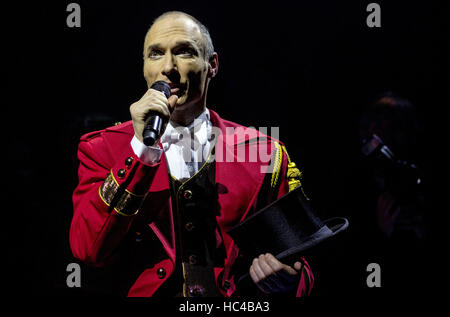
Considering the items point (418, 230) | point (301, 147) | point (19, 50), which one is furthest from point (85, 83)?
point (418, 230)

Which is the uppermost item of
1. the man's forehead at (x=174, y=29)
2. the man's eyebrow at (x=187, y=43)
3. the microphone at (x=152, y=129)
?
the man's forehead at (x=174, y=29)

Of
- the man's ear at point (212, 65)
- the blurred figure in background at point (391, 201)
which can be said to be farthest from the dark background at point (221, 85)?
the man's ear at point (212, 65)

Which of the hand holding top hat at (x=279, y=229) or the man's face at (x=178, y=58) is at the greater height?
the man's face at (x=178, y=58)

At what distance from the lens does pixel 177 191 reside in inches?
54.1

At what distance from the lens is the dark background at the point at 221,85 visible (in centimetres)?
192

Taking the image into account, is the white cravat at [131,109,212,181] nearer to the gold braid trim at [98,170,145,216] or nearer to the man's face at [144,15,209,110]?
the man's face at [144,15,209,110]

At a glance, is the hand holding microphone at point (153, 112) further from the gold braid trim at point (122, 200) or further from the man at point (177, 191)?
the gold braid trim at point (122, 200)

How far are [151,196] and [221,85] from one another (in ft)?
2.89

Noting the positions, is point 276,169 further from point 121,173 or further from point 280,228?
point 121,173

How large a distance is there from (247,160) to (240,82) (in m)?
0.66

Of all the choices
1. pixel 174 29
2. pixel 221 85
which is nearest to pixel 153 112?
pixel 174 29

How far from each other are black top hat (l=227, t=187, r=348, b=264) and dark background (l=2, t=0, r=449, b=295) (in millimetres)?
744

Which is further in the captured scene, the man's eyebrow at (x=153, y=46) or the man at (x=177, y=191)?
the man's eyebrow at (x=153, y=46)

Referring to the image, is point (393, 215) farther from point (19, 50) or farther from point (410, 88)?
point (19, 50)
